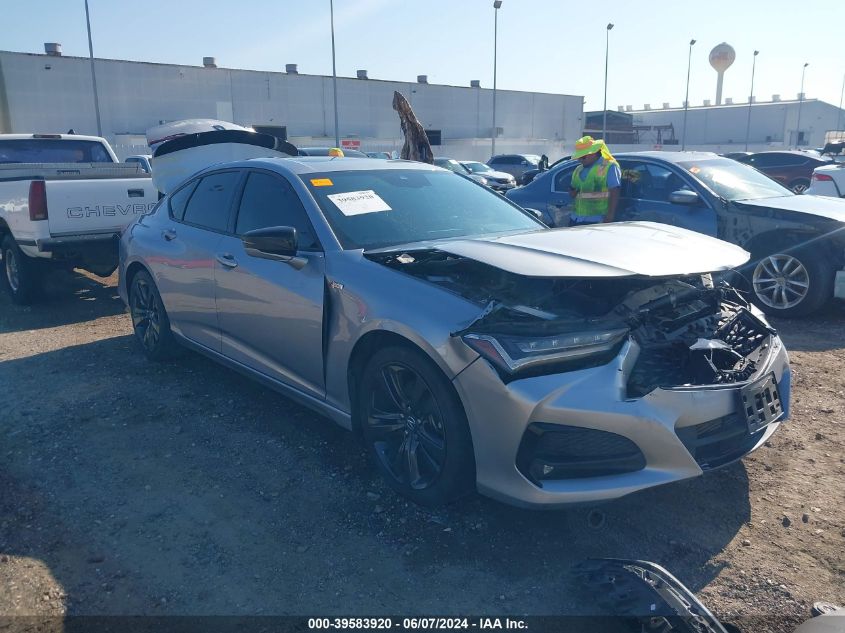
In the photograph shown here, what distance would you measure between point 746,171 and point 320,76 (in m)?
35.8

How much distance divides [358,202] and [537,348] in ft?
5.67

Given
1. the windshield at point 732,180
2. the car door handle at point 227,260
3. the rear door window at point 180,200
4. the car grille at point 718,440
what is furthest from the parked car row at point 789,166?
the car grille at point 718,440

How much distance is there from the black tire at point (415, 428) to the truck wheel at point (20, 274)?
19.6ft

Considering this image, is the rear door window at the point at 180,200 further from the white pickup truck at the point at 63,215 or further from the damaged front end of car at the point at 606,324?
the white pickup truck at the point at 63,215

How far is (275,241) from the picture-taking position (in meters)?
3.67

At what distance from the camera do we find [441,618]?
8.45 ft

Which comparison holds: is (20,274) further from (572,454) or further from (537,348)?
(572,454)

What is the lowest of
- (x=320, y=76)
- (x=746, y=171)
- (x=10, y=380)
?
(x=10, y=380)

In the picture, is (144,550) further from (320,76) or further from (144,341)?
(320,76)

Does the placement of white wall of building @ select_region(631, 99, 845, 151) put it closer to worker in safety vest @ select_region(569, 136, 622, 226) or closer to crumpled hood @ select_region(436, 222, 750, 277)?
worker in safety vest @ select_region(569, 136, 622, 226)

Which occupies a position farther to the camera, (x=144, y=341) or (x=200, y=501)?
(x=144, y=341)

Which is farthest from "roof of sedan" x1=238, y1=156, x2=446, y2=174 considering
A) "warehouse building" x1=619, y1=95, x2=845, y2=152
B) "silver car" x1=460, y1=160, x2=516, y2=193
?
"warehouse building" x1=619, y1=95, x2=845, y2=152

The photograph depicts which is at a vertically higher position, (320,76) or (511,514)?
(320,76)

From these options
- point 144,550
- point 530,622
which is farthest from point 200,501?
point 530,622
